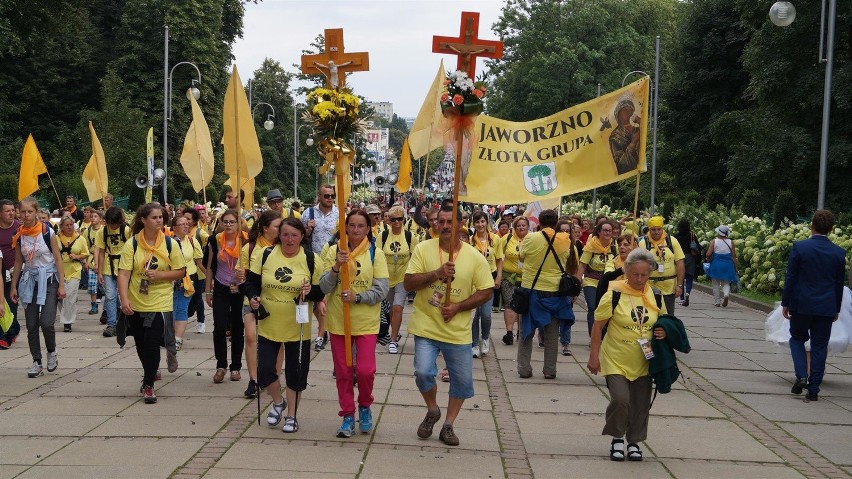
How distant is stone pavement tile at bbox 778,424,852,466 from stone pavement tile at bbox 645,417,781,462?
0.44 meters

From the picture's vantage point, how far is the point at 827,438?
8398mm

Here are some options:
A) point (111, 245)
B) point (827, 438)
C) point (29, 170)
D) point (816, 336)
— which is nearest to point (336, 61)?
point (827, 438)

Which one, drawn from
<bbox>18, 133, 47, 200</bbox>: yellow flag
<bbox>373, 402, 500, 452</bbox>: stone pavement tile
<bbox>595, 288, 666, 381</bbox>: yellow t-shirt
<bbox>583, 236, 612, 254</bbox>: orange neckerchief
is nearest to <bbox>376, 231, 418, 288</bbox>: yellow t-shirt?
<bbox>583, 236, 612, 254</bbox>: orange neckerchief

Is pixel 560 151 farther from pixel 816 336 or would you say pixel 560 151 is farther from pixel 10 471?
pixel 10 471

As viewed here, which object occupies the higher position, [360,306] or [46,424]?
[360,306]

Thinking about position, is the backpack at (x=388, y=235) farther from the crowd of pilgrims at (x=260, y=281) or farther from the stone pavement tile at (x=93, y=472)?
the stone pavement tile at (x=93, y=472)

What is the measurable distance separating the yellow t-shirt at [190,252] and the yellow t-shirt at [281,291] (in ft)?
11.2

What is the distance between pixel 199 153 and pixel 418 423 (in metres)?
6.47

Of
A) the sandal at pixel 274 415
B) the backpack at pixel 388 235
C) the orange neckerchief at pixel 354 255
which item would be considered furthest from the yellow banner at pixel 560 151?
the sandal at pixel 274 415

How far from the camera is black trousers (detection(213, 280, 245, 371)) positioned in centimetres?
1010

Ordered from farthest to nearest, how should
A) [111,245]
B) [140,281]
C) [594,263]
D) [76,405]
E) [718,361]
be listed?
[111,245] → [594,263] → [718,361] → [140,281] → [76,405]

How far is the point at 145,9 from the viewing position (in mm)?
53531

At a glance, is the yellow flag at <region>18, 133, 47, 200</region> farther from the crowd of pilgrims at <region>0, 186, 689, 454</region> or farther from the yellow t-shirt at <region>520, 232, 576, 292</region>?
the yellow t-shirt at <region>520, 232, 576, 292</region>

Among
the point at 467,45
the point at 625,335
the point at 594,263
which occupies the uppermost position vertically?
the point at 467,45
